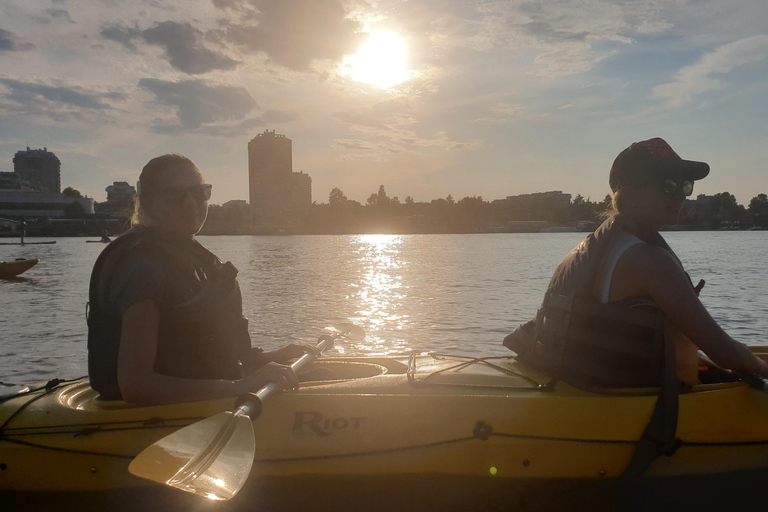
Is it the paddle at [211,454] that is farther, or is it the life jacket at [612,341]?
the life jacket at [612,341]

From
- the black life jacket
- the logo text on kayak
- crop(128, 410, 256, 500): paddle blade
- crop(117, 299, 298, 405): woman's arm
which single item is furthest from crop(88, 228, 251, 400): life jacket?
the black life jacket

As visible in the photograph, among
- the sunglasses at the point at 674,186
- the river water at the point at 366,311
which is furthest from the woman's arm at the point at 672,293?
the river water at the point at 366,311

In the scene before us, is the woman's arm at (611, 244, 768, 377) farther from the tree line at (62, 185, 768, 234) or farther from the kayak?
the tree line at (62, 185, 768, 234)

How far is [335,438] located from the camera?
2932mm

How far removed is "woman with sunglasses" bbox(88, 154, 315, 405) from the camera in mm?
2600

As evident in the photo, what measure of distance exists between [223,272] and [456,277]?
19580 mm

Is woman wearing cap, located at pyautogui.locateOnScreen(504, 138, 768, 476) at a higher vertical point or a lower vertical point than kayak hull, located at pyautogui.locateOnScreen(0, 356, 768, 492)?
higher

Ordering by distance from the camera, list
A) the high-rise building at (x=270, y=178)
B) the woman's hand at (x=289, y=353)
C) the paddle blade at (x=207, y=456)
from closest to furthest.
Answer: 1. the paddle blade at (x=207, y=456)
2. the woman's hand at (x=289, y=353)
3. the high-rise building at (x=270, y=178)

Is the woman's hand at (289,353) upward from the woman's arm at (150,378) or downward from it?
downward

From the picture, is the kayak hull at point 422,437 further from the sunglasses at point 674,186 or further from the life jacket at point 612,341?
the sunglasses at point 674,186

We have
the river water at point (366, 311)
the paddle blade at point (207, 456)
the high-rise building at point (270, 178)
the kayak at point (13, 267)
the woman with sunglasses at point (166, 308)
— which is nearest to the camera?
the paddle blade at point (207, 456)

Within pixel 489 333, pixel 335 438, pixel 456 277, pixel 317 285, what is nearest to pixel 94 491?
pixel 335 438

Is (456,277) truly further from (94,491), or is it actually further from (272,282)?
(94,491)

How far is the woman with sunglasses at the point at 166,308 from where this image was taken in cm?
260
